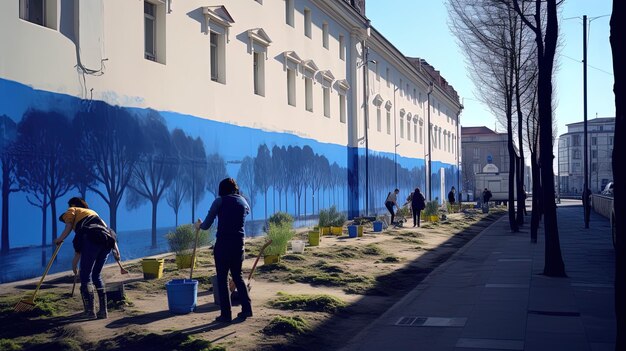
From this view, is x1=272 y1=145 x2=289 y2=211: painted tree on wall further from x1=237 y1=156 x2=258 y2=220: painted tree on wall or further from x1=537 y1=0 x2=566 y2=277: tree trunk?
x1=537 y1=0 x2=566 y2=277: tree trunk

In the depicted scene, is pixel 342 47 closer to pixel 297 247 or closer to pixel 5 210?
pixel 297 247

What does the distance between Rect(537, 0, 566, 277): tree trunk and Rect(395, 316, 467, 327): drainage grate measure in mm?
5092

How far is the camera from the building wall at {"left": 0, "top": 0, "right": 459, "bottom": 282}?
1246 centimetres

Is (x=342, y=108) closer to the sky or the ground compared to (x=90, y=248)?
closer to the sky

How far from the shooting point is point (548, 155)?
15.0 metres

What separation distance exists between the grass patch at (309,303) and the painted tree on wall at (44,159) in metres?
4.94

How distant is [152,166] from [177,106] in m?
1.94

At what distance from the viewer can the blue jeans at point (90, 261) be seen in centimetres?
884

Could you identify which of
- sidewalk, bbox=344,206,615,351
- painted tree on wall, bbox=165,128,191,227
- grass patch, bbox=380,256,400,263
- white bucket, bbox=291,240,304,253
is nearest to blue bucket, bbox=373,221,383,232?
grass patch, bbox=380,256,400,263

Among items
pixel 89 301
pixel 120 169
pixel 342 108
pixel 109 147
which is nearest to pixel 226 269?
pixel 89 301

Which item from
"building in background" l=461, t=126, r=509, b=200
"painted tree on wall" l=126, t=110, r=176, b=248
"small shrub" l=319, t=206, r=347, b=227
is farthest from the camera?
"building in background" l=461, t=126, r=509, b=200

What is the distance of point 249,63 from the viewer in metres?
22.0

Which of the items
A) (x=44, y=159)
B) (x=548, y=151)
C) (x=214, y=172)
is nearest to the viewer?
(x=44, y=159)

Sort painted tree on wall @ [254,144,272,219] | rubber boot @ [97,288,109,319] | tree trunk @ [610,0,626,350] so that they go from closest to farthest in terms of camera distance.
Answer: tree trunk @ [610,0,626,350] < rubber boot @ [97,288,109,319] < painted tree on wall @ [254,144,272,219]
